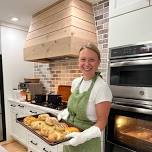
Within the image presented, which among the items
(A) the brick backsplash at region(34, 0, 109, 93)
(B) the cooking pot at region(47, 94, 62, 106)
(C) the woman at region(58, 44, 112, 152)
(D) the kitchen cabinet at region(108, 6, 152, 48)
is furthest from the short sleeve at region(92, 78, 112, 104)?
(B) the cooking pot at region(47, 94, 62, 106)

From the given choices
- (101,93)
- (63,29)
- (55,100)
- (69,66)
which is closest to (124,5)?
(101,93)

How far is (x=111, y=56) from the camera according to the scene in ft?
4.99

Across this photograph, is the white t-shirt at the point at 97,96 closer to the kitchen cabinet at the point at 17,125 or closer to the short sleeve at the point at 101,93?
the short sleeve at the point at 101,93

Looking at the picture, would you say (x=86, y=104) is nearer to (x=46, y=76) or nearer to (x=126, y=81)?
(x=126, y=81)

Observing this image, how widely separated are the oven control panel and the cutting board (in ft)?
4.60

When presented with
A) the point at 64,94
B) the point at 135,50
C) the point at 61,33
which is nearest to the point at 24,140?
the point at 64,94

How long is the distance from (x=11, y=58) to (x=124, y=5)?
2.65 m

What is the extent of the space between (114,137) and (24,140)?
2.03 meters

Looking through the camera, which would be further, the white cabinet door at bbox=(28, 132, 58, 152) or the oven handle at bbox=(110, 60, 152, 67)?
the white cabinet door at bbox=(28, 132, 58, 152)

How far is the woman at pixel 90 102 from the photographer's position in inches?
49.6

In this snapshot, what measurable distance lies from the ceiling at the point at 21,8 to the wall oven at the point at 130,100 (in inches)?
51.1

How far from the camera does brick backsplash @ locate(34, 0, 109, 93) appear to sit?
2256 millimetres

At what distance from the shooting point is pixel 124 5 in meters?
1.44

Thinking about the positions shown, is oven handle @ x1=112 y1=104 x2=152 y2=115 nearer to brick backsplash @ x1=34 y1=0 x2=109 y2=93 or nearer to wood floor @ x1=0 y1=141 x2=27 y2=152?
brick backsplash @ x1=34 y1=0 x2=109 y2=93
